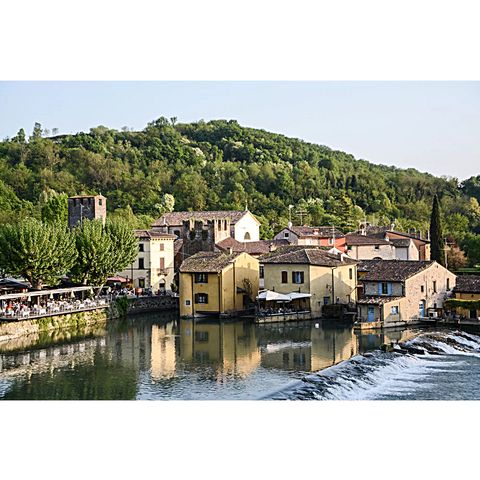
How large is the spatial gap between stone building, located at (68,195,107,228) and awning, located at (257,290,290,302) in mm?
16495

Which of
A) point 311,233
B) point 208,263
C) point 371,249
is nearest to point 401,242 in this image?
point 371,249

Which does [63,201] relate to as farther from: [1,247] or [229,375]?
[229,375]

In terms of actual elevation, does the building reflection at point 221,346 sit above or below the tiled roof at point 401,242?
below

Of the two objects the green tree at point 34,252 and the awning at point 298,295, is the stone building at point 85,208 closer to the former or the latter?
the green tree at point 34,252

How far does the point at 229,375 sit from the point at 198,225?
25209 mm

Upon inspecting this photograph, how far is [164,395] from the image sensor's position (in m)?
22.4

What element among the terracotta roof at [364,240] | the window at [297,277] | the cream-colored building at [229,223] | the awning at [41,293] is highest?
the cream-colored building at [229,223]

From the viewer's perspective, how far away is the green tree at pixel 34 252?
36.4 metres

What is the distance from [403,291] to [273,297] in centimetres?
662

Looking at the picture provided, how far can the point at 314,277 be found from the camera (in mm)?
37656

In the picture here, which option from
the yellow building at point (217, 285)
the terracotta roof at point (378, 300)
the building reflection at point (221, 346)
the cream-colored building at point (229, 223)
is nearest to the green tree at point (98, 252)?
the yellow building at point (217, 285)

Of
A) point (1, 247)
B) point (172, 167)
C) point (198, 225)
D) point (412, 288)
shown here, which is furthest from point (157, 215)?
point (412, 288)

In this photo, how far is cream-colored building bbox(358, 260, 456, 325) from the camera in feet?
111

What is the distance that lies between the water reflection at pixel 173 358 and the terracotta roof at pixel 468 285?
15.9 ft
